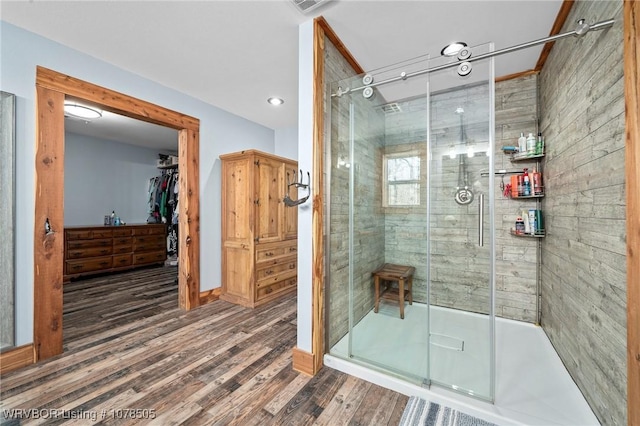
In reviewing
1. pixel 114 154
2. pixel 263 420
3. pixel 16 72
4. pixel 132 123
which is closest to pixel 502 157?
pixel 263 420

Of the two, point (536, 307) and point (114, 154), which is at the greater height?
point (114, 154)

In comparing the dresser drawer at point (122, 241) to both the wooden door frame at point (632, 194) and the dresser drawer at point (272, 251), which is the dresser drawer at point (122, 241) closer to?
the dresser drawer at point (272, 251)

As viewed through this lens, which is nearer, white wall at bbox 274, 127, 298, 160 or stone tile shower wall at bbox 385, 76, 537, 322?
stone tile shower wall at bbox 385, 76, 537, 322

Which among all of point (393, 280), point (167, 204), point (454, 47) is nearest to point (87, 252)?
point (167, 204)

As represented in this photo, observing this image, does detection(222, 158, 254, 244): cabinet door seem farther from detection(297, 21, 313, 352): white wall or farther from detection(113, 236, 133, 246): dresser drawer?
detection(113, 236, 133, 246): dresser drawer

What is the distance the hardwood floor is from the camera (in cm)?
140

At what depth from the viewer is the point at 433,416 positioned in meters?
1.40

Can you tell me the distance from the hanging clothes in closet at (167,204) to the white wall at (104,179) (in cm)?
30

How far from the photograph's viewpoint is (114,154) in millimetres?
5016

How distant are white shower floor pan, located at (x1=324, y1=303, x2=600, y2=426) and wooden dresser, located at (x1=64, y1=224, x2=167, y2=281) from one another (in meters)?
4.41

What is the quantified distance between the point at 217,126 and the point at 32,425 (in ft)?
9.96

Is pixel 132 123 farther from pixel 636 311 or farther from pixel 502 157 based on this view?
pixel 636 311

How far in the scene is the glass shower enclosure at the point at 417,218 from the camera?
1.70 m

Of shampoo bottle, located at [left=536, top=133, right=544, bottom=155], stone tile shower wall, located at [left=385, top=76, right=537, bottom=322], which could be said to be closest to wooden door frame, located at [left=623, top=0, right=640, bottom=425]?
stone tile shower wall, located at [left=385, top=76, right=537, bottom=322]
